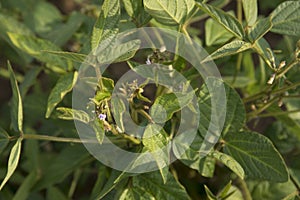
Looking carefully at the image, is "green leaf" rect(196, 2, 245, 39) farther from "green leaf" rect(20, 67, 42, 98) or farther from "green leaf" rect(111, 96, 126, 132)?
"green leaf" rect(20, 67, 42, 98)

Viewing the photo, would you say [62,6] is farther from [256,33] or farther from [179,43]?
[256,33]

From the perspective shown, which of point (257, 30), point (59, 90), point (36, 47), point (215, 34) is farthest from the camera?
point (215, 34)

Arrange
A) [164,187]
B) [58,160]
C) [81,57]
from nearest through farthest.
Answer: [81,57]
[164,187]
[58,160]

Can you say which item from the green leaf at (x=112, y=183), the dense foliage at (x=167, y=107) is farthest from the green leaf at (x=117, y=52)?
the green leaf at (x=112, y=183)

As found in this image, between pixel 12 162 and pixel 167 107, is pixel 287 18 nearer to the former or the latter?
pixel 167 107

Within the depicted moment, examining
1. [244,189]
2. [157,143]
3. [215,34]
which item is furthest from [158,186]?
[215,34]

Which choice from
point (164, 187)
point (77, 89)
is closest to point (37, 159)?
point (77, 89)
